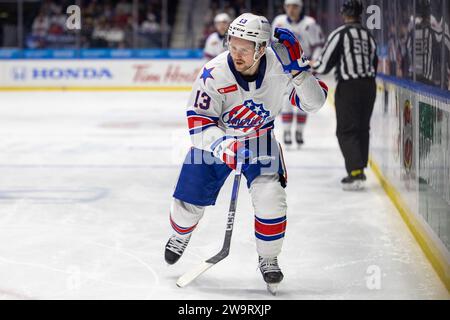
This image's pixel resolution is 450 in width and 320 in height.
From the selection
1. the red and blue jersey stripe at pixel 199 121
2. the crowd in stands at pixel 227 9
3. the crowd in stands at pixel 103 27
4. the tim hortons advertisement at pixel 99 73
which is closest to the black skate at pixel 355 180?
the red and blue jersey stripe at pixel 199 121

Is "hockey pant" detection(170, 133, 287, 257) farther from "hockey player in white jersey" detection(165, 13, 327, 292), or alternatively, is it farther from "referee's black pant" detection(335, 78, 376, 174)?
"referee's black pant" detection(335, 78, 376, 174)

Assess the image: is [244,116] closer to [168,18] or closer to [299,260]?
[299,260]

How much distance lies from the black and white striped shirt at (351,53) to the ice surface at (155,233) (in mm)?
752

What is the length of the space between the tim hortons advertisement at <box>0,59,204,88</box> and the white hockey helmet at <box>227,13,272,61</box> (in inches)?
430

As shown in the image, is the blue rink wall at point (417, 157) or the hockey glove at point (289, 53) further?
the blue rink wall at point (417, 157)

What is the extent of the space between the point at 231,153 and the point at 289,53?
406 mm

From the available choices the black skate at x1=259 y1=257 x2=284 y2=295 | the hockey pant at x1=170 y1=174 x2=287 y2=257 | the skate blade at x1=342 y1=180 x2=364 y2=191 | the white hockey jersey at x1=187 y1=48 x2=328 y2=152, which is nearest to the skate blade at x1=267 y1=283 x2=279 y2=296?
the black skate at x1=259 y1=257 x2=284 y2=295

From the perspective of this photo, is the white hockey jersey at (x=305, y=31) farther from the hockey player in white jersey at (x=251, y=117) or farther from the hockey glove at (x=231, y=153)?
the hockey glove at (x=231, y=153)

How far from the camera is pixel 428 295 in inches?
121

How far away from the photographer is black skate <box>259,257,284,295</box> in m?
3.13

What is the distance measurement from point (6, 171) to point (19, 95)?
7.16 metres

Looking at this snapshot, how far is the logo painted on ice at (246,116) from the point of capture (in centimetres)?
310

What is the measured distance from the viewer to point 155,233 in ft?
13.8

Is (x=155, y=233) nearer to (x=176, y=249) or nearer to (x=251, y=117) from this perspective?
(x=176, y=249)
